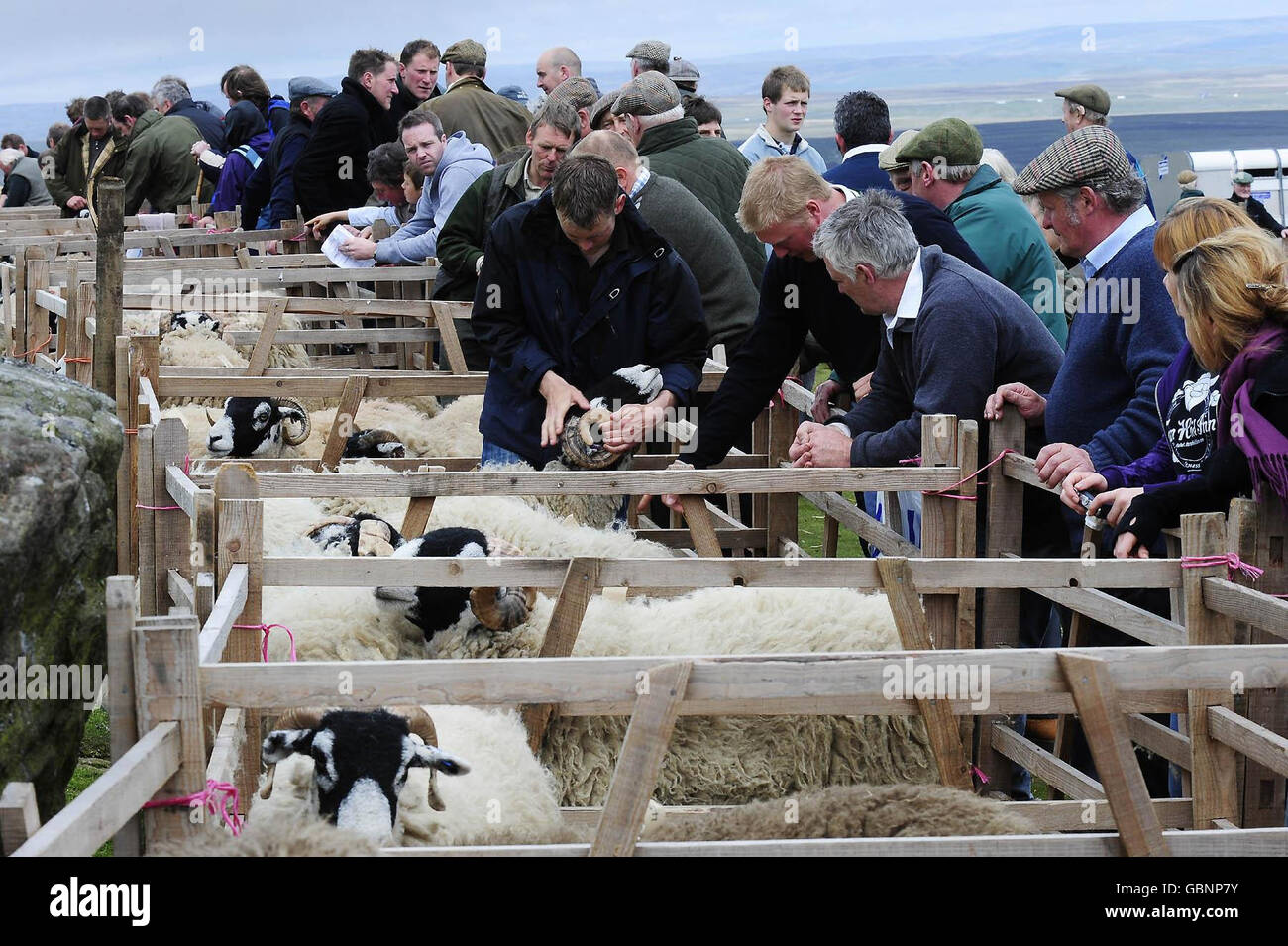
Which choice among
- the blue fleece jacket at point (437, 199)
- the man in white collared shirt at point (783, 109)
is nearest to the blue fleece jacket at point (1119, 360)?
the man in white collared shirt at point (783, 109)

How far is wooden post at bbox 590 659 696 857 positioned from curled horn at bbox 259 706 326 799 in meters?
0.77

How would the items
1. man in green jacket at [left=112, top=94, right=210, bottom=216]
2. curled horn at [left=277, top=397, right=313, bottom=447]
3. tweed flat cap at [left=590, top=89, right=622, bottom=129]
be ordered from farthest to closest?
man in green jacket at [left=112, top=94, right=210, bottom=216]
tweed flat cap at [left=590, top=89, right=622, bottom=129]
curled horn at [left=277, top=397, right=313, bottom=447]

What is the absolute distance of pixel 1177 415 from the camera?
3.43 metres

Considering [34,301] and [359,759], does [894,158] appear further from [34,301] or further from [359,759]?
[34,301]

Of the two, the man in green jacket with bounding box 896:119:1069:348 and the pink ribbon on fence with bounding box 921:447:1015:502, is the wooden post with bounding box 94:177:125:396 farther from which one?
the man in green jacket with bounding box 896:119:1069:348

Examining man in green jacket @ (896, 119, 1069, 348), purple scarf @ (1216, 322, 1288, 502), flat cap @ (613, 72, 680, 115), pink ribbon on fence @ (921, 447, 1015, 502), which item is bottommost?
pink ribbon on fence @ (921, 447, 1015, 502)

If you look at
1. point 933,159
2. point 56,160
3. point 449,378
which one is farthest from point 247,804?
point 56,160

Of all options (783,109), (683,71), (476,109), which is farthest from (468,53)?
(783,109)

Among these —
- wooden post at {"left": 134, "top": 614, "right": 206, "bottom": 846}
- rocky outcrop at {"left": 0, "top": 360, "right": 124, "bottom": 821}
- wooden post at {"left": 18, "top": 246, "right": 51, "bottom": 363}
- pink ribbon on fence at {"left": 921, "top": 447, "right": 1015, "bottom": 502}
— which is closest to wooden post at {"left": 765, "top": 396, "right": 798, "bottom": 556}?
pink ribbon on fence at {"left": 921, "top": 447, "right": 1015, "bottom": 502}

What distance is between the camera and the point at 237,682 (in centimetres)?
216

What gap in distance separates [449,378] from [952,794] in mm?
3638

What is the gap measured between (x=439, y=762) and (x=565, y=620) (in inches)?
31.5

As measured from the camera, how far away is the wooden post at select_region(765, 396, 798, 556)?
5504 mm

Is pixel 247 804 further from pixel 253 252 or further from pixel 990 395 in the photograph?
pixel 253 252
